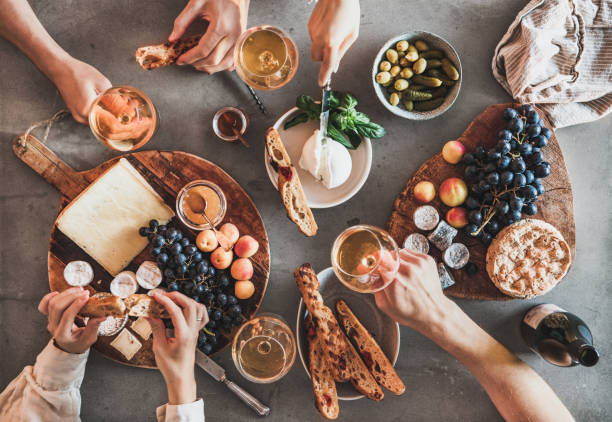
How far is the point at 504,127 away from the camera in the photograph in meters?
1.55

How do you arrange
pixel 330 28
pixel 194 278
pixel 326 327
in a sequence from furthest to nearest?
pixel 194 278
pixel 326 327
pixel 330 28

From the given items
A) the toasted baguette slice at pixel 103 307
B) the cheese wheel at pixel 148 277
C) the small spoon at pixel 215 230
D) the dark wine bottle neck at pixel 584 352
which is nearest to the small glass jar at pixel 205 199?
the small spoon at pixel 215 230

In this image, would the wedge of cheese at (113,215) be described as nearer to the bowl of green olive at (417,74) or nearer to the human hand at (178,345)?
the human hand at (178,345)

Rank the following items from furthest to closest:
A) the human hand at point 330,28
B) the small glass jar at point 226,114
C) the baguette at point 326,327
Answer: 1. the small glass jar at point 226,114
2. the baguette at point 326,327
3. the human hand at point 330,28

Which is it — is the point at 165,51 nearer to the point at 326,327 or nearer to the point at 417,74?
the point at 417,74

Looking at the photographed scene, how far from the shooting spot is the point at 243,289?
1.48 meters

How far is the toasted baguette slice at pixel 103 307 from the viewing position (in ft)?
4.26

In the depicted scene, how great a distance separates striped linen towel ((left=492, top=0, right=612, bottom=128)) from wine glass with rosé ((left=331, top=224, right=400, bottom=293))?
821mm

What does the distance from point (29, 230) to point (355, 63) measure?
4.81ft

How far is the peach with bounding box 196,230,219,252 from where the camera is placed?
1.47 metres

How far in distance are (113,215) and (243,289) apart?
21.7 inches

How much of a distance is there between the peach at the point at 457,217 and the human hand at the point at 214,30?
100 cm

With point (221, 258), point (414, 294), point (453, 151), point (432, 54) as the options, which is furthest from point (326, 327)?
point (432, 54)

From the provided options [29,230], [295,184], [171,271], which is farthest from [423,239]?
[29,230]
